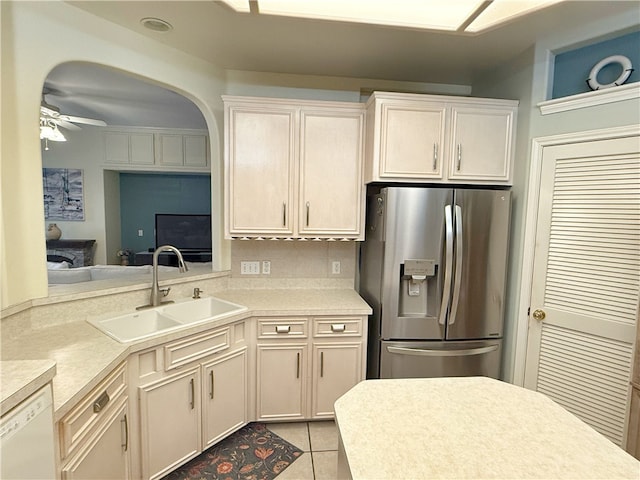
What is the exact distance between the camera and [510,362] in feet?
7.70

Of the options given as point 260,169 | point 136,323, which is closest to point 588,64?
point 260,169

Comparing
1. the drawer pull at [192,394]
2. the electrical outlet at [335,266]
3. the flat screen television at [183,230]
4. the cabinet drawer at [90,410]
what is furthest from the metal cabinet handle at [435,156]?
the flat screen television at [183,230]

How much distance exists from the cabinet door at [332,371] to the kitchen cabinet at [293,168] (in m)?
0.83

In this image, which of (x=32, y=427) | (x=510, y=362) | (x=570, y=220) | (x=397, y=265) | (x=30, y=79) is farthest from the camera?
(x=510, y=362)

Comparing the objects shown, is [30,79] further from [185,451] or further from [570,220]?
[570,220]

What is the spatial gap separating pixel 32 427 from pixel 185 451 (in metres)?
1.28

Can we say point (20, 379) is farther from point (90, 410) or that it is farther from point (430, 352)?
point (430, 352)

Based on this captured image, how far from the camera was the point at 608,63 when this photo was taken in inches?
75.9

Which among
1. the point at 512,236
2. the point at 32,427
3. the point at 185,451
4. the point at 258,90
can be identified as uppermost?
the point at 258,90

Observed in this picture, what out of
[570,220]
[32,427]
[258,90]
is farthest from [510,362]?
[258,90]

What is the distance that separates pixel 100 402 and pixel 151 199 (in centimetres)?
528

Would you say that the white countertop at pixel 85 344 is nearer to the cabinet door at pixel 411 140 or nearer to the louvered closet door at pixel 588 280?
the cabinet door at pixel 411 140

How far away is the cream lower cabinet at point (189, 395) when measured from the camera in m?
1.72

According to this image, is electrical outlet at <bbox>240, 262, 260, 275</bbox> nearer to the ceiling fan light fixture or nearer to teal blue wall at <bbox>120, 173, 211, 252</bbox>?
the ceiling fan light fixture
